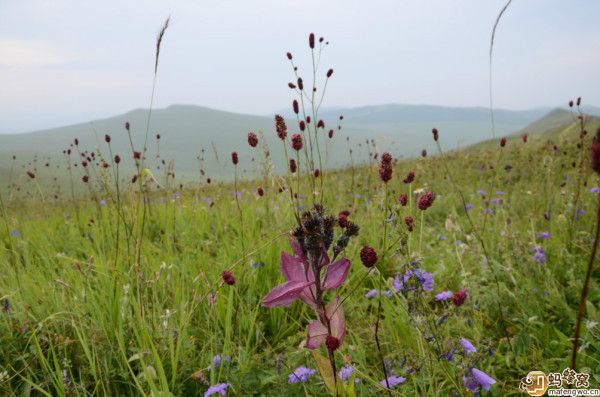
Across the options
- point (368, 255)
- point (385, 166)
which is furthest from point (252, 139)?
point (368, 255)

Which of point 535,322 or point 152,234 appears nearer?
point 535,322

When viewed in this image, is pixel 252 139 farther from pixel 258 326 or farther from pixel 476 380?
pixel 476 380

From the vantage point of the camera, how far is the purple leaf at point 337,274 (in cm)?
101

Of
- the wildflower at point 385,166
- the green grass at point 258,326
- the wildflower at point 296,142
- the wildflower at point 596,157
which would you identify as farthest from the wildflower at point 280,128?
the wildflower at point 596,157

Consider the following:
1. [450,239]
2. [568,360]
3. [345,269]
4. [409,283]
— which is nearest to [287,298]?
[345,269]

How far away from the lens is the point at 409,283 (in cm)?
145

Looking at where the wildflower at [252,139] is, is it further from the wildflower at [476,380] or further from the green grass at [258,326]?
the wildflower at [476,380]

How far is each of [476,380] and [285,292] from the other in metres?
0.79

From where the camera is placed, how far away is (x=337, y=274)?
1.02 metres

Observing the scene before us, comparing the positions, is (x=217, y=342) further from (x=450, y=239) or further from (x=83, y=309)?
(x=450, y=239)

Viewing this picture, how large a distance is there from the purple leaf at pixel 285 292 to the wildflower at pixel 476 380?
689 mm

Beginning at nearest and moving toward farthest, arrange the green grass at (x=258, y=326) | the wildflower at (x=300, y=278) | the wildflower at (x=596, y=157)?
the wildflower at (x=596, y=157) → the wildflower at (x=300, y=278) → the green grass at (x=258, y=326)

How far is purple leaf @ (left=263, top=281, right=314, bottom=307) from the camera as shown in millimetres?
986

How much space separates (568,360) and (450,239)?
225 centimetres
